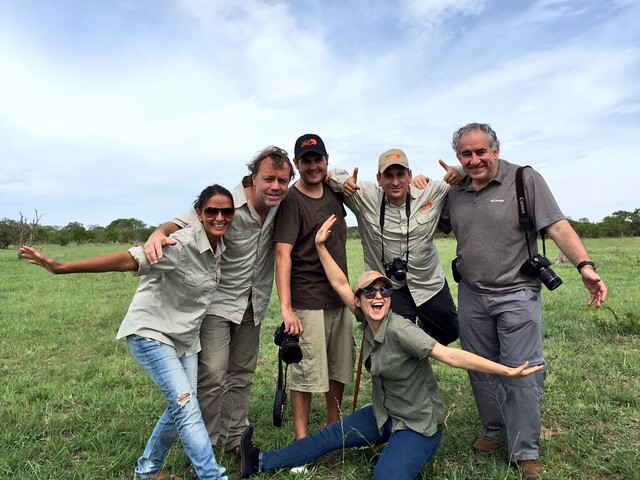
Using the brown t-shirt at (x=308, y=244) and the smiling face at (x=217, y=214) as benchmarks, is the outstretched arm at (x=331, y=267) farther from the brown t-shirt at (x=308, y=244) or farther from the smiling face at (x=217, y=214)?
the smiling face at (x=217, y=214)

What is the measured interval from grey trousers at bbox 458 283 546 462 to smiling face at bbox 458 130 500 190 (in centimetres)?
104

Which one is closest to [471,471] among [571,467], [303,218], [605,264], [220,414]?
[571,467]

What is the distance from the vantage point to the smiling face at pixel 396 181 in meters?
4.47

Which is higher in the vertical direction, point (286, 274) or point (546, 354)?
point (286, 274)

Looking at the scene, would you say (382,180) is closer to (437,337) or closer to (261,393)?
(437,337)

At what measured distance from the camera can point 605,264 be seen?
2144 cm

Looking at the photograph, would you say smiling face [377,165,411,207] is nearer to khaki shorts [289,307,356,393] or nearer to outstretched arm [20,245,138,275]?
khaki shorts [289,307,356,393]

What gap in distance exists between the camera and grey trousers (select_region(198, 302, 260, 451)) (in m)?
4.20

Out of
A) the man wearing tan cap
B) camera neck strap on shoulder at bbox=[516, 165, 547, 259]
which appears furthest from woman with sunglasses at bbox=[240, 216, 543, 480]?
camera neck strap on shoulder at bbox=[516, 165, 547, 259]

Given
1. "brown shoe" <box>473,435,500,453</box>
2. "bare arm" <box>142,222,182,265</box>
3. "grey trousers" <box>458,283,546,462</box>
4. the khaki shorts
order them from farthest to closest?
the khaki shorts < "brown shoe" <box>473,435,500,453</box> < "grey trousers" <box>458,283,546,462</box> < "bare arm" <box>142,222,182,265</box>

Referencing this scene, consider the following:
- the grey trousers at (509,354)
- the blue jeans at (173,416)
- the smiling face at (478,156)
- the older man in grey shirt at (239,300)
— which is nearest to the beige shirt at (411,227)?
the grey trousers at (509,354)

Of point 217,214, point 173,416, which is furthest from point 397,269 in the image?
point 173,416

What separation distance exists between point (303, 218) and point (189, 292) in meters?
1.28

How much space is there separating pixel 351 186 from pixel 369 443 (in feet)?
7.41
